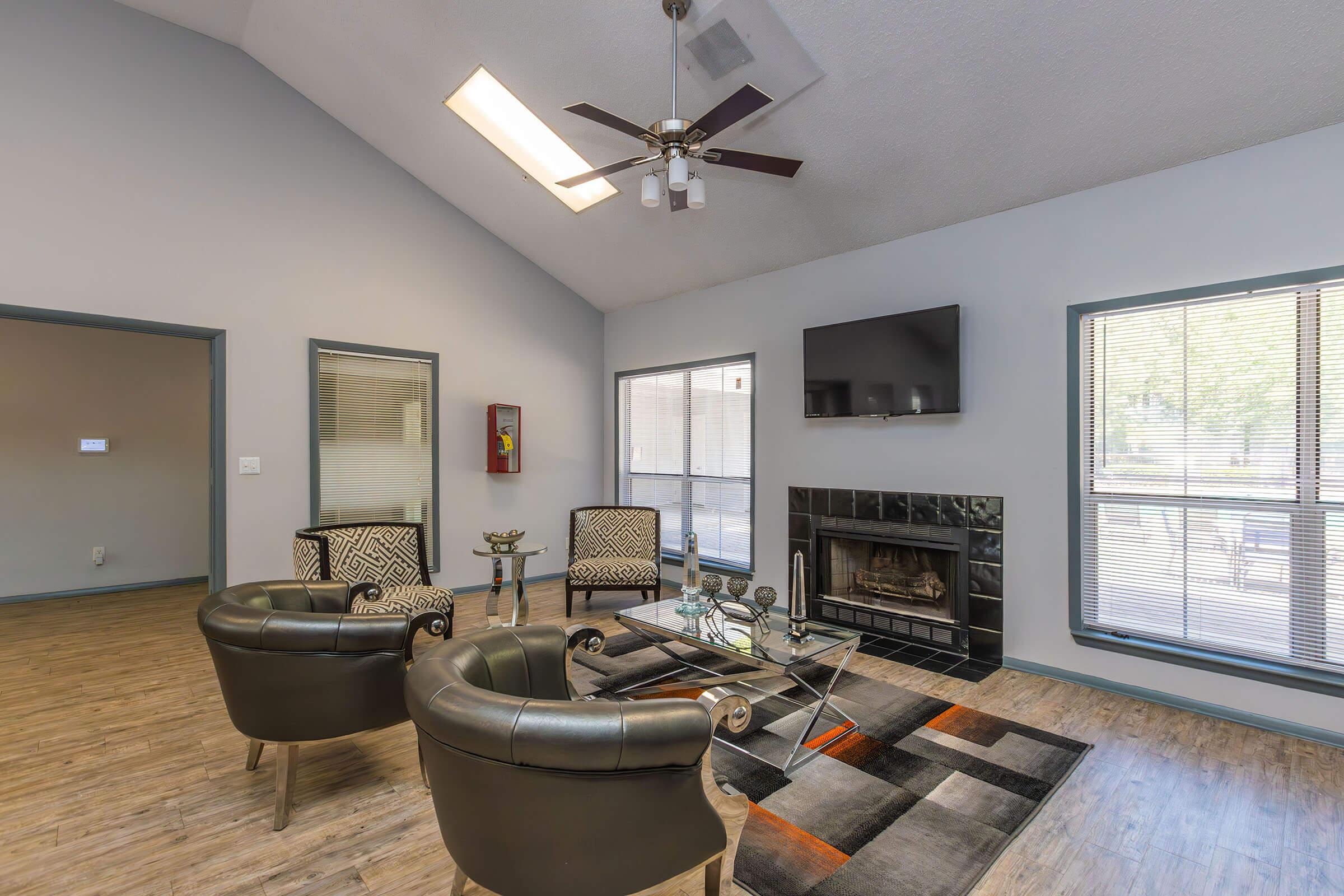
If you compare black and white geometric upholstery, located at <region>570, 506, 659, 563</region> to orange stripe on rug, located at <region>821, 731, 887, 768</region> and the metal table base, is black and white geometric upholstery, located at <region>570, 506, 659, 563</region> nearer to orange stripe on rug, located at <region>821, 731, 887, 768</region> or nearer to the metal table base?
the metal table base

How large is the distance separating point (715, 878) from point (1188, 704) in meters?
3.04

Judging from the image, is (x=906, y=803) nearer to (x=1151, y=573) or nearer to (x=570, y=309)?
(x=1151, y=573)

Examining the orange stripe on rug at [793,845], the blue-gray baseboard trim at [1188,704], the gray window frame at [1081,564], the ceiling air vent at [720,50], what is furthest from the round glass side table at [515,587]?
the gray window frame at [1081,564]

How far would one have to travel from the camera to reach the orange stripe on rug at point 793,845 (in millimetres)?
2055

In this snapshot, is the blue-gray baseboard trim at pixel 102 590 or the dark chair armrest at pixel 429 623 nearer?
the dark chair armrest at pixel 429 623

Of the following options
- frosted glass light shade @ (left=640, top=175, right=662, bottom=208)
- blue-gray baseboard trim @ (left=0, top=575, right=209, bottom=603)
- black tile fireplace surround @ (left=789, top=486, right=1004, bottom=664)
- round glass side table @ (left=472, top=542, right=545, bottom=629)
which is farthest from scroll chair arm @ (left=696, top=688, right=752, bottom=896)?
blue-gray baseboard trim @ (left=0, top=575, right=209, bottom=603)

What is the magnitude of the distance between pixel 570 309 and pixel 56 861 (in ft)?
17.7

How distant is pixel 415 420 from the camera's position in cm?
550

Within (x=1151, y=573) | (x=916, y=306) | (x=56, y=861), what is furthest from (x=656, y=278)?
(x=56, y=861)

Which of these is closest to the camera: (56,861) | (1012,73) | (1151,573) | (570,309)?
(56,861)

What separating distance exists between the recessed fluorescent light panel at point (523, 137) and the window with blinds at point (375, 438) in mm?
1902

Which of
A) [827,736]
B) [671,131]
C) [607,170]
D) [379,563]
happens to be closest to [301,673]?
[379,563]

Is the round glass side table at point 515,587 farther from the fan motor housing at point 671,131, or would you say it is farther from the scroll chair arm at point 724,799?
the fan motor housing at point 671,131

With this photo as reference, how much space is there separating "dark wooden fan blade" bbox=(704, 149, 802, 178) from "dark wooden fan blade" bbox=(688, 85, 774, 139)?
0.51 feet
